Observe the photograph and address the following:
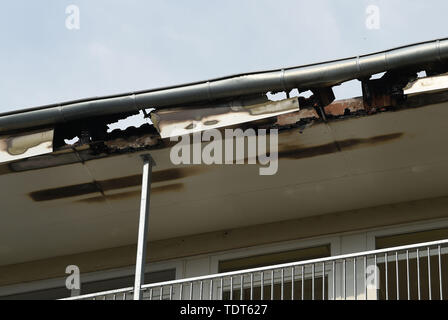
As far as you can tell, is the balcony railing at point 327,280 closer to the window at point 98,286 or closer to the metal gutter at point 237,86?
the window at point 98,286

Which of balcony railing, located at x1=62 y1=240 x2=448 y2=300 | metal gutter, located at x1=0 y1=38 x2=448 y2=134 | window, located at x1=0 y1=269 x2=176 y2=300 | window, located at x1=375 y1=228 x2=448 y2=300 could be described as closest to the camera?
metal gutter, located at x1=0 y1=38 x2=448 y2=134

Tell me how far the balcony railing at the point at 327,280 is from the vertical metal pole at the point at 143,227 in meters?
0.10

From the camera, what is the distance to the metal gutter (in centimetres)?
940

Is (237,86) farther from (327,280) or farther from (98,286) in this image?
(98,286)

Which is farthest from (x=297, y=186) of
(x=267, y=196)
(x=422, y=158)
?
(x=422, y=158)

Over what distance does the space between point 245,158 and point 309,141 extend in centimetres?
67

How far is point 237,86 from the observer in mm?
9773

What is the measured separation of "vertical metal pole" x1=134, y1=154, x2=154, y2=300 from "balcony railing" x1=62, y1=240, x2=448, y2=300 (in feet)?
0.32

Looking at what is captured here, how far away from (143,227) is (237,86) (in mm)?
1567

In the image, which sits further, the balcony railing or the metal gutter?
the balcony railing

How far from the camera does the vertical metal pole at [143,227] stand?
9672mm

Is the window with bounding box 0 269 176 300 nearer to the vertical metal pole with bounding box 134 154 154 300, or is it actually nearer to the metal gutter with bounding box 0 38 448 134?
the vertical metal pole with bounding box 134 154 154 300

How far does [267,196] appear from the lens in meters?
11.1

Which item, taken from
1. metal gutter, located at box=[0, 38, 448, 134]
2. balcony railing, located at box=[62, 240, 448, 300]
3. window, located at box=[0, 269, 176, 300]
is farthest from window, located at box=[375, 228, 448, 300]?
window, located at box=[0, 269, 176, 300]
